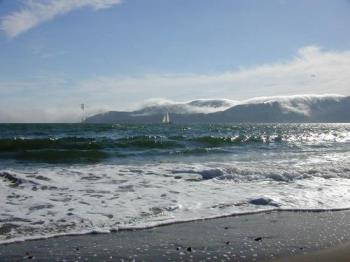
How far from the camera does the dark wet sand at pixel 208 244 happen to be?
16.5 feet

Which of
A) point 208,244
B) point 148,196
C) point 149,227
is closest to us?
point 208,244

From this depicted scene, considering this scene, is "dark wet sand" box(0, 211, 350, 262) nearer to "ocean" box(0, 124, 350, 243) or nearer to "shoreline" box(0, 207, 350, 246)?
"shoreline" box(0, 207, 350, 246)

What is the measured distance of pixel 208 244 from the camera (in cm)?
552

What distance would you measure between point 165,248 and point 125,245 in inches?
19.4

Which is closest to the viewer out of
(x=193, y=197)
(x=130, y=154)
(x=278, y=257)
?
(x=278, y=257)

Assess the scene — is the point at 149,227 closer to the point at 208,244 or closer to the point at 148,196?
the point at 208,244

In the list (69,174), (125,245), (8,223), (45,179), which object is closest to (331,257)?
(125,245)

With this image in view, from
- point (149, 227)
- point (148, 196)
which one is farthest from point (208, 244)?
point (148, 196)

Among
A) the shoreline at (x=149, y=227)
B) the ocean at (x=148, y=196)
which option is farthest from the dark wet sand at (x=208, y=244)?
the ocean at (x=148, y=196)

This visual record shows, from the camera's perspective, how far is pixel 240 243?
5574mm

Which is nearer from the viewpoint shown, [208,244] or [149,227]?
[208,244]

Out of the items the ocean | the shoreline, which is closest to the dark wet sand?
the shoreline

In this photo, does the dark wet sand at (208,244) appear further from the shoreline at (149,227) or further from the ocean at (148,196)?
the ocean at (148,196)

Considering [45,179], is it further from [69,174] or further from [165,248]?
[165,248]
